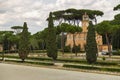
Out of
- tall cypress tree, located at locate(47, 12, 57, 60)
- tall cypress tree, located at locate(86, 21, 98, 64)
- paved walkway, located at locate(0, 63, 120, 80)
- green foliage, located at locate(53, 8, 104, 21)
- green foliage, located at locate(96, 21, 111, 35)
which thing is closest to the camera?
paved walkway, located at locate(0, 63, 120, 80)

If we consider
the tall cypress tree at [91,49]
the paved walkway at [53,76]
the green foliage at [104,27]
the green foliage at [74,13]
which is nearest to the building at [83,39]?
the green foliage at [74,13]

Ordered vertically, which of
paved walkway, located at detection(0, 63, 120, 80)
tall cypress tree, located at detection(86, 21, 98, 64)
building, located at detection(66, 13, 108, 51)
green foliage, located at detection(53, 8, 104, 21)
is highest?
green foliage, located at detection(53, 8, 104, 21)

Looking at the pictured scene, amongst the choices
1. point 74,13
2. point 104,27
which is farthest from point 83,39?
point 104,27

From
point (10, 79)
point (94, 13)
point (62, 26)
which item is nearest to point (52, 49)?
point (10, 79)

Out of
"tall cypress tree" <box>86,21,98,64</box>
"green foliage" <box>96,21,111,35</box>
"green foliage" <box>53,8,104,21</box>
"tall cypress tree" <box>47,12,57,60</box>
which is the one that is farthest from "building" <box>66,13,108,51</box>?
"tall cypress tree" <box>86,21,98,64</box>

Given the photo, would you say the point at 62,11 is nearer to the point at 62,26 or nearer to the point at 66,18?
the point at 66,18

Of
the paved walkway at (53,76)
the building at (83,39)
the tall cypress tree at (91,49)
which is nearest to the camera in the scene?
the paved walkway at (53,76)

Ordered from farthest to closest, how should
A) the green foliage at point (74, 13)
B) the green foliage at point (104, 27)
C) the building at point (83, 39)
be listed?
the building at point (83, 39)
the green foliage at point (74, 13)
the green foliage at point (104, 27)

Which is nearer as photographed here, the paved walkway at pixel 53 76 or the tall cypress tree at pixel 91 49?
the paved walkway at pixel 53 76

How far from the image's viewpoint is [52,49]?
44.3 meters

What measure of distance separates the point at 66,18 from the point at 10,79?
6882cm

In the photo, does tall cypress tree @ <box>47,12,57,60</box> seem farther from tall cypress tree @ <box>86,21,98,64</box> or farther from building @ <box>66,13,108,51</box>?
building @ <box>66,13,108,51</box>

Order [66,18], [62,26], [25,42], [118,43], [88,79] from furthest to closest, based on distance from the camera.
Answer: [66,18]
[118,43]
[62,26]
[25,42]
[88,79]

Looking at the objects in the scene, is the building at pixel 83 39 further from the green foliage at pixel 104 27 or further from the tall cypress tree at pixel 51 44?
the tall cypress tree at pixel 51 44
